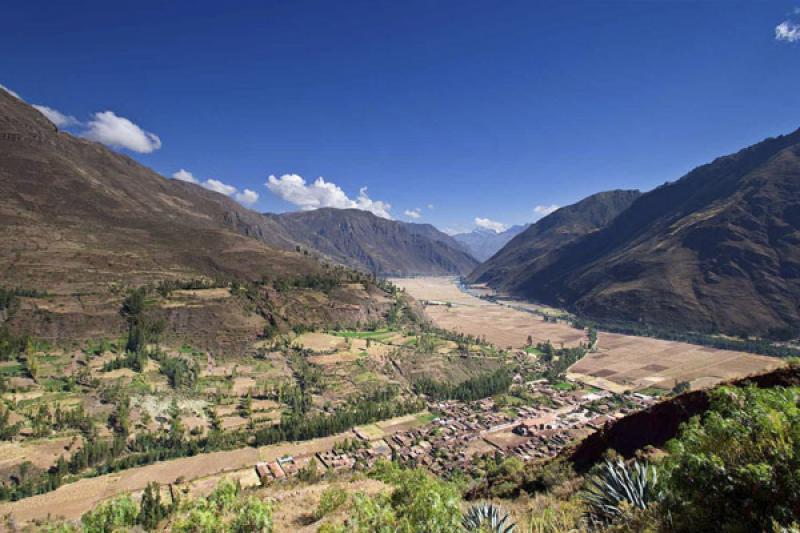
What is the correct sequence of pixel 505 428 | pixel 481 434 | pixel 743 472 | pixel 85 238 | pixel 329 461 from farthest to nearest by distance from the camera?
1. pixel 85 238
2. pixel 505 428
3. pixel 481 434
4. pixel 329 461
5. pixel 743 472

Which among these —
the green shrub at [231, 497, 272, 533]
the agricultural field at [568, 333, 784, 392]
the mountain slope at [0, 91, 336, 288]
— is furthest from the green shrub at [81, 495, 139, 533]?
the mountain slope at [0, 91, 336, 288]

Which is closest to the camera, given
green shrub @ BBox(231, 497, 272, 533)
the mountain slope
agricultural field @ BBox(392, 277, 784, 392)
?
green shrub @ BBox(231, 497, 272, 533)

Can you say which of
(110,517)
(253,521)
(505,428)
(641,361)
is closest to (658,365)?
(641,361)

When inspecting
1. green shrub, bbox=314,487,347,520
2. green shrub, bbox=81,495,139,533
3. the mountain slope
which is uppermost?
the mountain slope

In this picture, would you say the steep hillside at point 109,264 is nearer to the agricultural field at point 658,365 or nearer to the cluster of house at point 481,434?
the cluster of house at point 481,434

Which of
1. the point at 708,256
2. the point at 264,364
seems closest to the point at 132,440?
the point at 264,364

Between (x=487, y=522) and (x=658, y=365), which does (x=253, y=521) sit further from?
(x=658, y=365)

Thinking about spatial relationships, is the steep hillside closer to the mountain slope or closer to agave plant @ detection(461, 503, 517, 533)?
the mountain slope
